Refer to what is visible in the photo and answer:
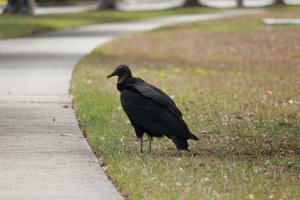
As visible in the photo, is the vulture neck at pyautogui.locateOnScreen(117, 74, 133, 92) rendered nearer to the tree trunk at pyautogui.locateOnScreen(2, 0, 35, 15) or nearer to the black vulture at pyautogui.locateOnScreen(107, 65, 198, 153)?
the black vulture at pyautogui.locateOnScreen(107, 65, 198, 153)

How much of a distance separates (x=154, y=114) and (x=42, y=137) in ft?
7.07

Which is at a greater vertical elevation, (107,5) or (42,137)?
(42,137)

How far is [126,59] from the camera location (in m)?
23.6

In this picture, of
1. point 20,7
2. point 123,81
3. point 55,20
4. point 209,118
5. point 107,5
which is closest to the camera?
point 123,81

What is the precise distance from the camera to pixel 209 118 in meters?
13.8

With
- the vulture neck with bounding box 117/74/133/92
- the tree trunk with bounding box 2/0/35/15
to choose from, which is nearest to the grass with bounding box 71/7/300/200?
the vulture neck with bounding box 117/74/133/92

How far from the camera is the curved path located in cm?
865

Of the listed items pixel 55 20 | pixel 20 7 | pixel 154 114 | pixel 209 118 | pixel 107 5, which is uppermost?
pixel 154 114

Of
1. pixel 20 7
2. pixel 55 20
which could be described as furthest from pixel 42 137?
pixel 20 7

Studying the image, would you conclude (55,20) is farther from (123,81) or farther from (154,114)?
(154,114)

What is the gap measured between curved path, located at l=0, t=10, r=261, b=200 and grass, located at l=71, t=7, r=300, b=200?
8.7 inches

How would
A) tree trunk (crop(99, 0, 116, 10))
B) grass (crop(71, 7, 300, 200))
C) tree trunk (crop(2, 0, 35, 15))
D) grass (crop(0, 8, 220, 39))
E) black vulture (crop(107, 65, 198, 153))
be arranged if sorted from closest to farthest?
grass (crop(71, 7, 300, 200)) < black vulture (crop(107, 65, 198, 153)) < grass (crop(0, 8, 220, 39)) < tree trunk (crop(2, 0, 35, 15)) < tree trunk (crop(99, 0, 116, 10))

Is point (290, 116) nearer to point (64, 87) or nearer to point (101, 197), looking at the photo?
point (64, 87)

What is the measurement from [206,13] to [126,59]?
28643mm
